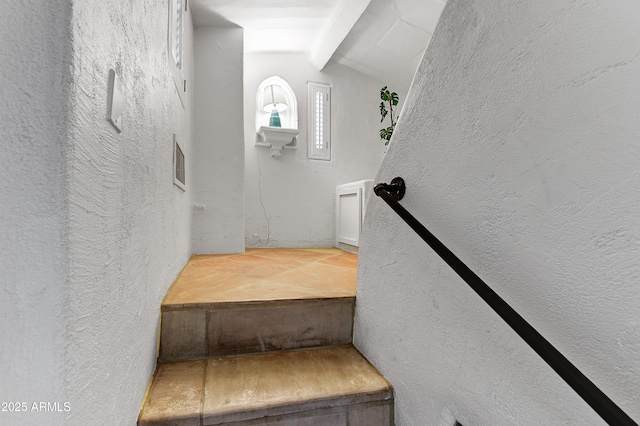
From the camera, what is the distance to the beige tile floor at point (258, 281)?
4.14 feet

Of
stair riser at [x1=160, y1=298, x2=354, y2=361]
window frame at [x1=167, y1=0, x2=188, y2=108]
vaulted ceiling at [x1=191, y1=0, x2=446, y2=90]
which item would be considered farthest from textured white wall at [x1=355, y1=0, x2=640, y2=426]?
vaulted ceiling at [x1=191, y1=0, x2=446, y2=90]

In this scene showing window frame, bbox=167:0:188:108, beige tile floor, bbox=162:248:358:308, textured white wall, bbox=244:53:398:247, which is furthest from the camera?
textured white wall, bbox=244:53:398:247

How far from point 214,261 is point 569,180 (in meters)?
2.16

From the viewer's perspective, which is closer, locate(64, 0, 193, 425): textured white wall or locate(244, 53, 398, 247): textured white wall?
locate(64, 0, 193, 425): textured white wall

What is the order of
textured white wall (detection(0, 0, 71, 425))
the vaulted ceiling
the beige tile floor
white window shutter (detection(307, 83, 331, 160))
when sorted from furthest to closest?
white window shutter (detection(307, 83, 331, 160)) → the vaulted ceiling → the beige tile floor → textured white wall (detection(0, 0, 71, 425))

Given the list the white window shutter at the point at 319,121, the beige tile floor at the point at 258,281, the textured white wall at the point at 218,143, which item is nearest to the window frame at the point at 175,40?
the textured white wall at the point at 218,143

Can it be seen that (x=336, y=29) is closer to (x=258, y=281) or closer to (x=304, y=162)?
(x=304, y=162)

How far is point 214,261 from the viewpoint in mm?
2242

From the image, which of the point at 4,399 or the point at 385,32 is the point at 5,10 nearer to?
the point at 4,399

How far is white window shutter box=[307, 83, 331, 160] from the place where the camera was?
135 inches

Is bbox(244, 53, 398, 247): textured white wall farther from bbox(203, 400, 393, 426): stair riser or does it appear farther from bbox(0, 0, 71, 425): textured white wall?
bbox(0, 0, 71, 425): textured white wall

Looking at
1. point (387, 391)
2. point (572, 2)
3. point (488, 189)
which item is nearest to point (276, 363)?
point (387, 391)

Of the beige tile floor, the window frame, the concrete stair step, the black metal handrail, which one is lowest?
the concrete stair step

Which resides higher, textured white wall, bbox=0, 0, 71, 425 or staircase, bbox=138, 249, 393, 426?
textured white wall, bbox=0, 0, 71, 425
